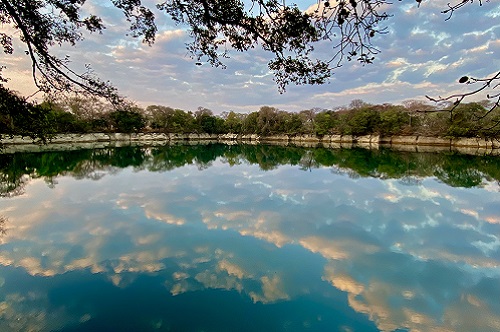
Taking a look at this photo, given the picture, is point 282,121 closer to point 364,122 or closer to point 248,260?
point 364,122

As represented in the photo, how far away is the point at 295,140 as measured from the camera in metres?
62.8

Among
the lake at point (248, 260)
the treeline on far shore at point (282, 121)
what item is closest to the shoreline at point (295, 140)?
the treeline on far shore at point (282, 121)

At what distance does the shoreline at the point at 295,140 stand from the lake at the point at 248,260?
Answer: 2699 centimetres

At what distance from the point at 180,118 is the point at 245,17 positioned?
60407 mm

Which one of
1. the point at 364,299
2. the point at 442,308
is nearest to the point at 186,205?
the point at 364,299

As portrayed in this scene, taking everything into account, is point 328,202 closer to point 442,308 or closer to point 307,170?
point 442,308

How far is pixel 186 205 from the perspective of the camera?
991 centimetres

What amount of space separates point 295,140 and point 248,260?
58509mm

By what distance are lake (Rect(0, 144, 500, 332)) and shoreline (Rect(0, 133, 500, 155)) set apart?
88.6 ft

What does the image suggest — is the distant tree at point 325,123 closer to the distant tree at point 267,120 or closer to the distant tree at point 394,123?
the distant tree at point 394,123

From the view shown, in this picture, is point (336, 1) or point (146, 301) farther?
point (146, 301)

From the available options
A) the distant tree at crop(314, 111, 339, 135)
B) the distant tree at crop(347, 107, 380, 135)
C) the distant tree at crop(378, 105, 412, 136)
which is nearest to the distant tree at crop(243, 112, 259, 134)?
the distant tree at crop(314, 111, 339, 135)

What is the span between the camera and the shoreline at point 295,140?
34.7 m

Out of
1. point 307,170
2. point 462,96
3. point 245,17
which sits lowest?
point 307,170
